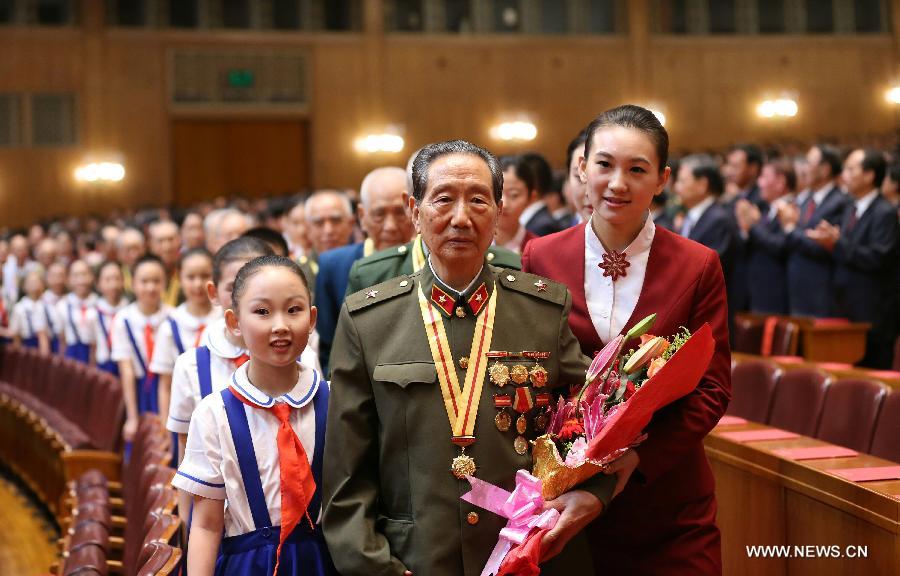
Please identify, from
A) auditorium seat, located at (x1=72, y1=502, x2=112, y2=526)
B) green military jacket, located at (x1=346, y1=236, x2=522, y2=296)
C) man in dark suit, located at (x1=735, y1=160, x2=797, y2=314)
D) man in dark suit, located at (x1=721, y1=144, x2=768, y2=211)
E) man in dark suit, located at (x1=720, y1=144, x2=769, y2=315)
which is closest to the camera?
green military jacket, located at (x1=346, y1=236, x2=522, y2=296)

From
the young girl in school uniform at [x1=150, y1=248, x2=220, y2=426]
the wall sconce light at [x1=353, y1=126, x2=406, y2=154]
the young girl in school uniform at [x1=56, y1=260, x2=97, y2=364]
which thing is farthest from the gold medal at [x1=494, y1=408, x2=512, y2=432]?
the wall sconce light at [x1=353, y1=126, x2=406, y2=154]

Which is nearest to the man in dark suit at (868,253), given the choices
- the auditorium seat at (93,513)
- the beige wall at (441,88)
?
the auditorium seat at (93,513)

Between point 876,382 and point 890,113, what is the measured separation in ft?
47.5

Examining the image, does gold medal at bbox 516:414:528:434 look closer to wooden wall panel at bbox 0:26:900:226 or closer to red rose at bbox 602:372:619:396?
red rose at bbox 602:372:619:396

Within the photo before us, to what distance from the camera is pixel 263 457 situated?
218 cm

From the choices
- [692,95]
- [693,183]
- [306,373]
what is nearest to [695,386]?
[306,373]

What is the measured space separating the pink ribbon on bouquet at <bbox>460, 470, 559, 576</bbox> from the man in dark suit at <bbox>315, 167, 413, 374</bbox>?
5.55 ft

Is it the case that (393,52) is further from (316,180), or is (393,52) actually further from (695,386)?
(695,386)

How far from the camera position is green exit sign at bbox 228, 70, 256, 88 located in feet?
49.4

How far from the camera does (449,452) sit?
1.85m

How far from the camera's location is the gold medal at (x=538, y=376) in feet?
6.20

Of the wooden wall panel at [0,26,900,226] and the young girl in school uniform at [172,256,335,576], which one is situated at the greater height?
the wooden wall panel at [0,26,900,226]

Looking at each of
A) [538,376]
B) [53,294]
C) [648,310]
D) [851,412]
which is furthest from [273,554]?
[53,294]

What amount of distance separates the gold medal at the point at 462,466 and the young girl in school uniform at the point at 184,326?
2.14 m
